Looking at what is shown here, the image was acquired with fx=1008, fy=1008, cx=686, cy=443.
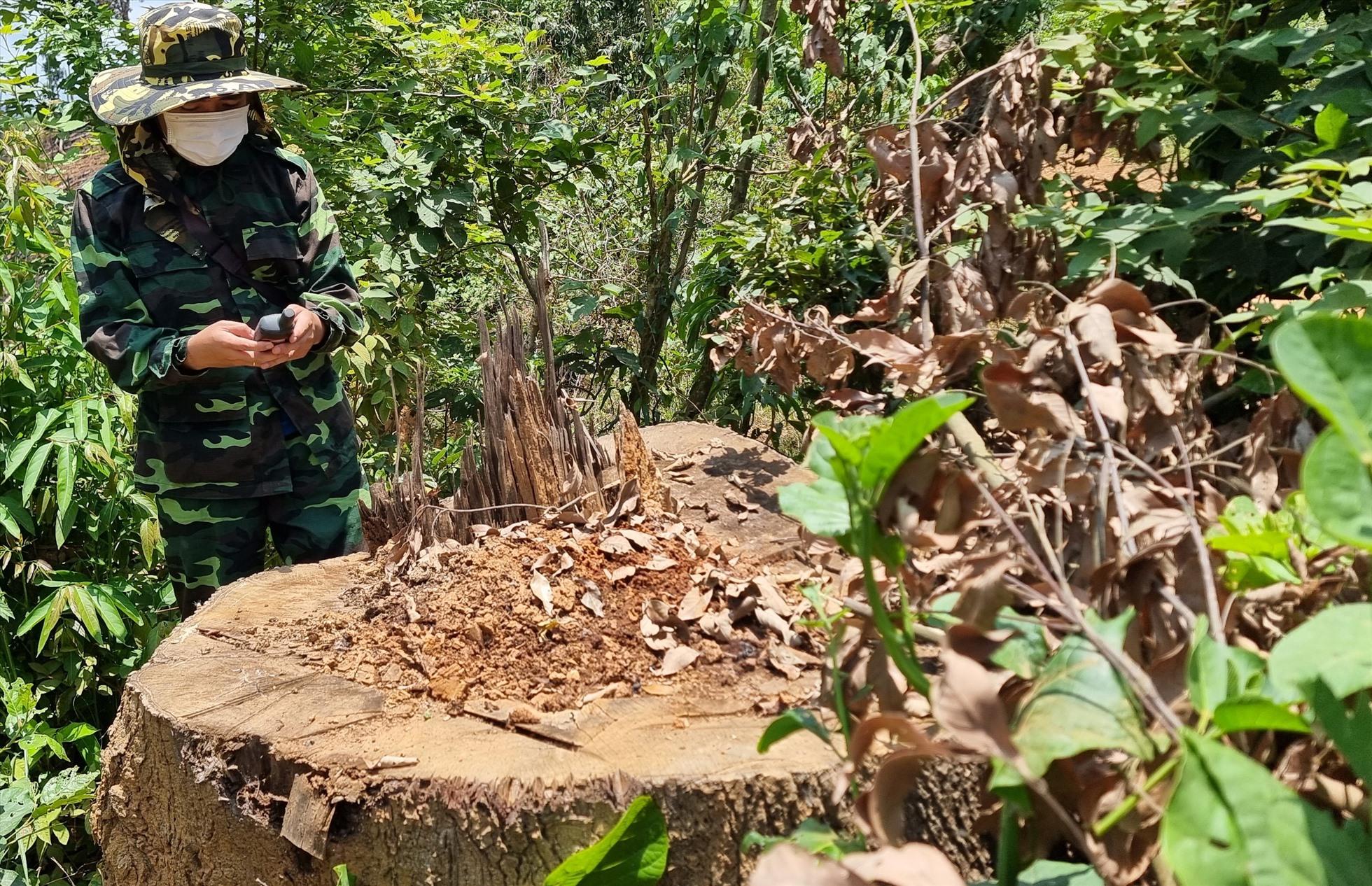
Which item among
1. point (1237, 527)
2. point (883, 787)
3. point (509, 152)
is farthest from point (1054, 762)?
point (509, 152)

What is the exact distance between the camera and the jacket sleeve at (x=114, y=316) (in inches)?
97.8

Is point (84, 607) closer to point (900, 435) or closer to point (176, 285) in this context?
point (176, 285)

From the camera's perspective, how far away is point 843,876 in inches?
31.2

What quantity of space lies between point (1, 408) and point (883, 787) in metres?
3.10

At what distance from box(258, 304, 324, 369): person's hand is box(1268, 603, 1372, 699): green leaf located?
2.30 meters

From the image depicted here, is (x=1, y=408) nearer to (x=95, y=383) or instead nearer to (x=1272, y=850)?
A: (x=95, y=383)

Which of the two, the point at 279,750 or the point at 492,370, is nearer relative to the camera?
the point at 279,750

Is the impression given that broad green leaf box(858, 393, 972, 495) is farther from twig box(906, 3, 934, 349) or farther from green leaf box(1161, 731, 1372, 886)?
twig box(906, 3, 934, 349)

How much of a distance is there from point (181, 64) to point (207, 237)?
0.43 m

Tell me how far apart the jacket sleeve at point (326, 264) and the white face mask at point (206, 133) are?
228 millimetres

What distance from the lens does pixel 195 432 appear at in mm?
2670

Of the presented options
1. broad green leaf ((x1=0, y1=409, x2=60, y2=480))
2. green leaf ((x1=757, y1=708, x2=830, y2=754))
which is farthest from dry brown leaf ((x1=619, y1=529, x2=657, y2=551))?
Answer: broad green leaf ((x1=0, y1=409, x2=60, y2=480))

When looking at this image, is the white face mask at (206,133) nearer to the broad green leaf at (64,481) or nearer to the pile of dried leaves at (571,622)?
the broad green leaf at (64,481)

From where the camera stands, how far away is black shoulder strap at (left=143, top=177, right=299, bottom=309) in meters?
2.63
